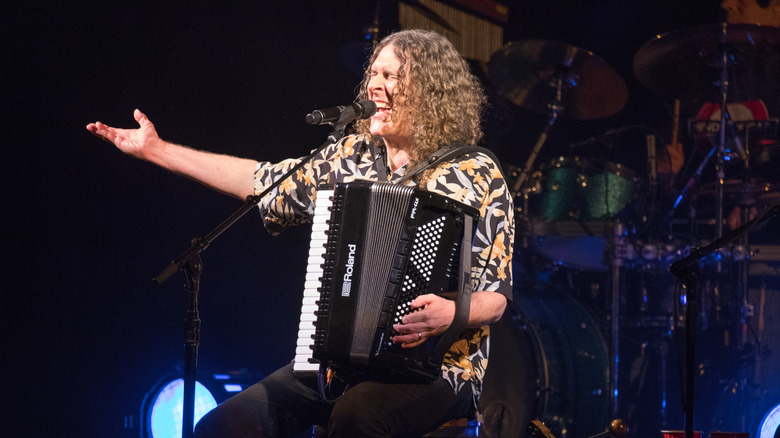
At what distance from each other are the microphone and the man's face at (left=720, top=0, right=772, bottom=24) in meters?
4.25

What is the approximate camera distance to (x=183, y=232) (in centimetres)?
456

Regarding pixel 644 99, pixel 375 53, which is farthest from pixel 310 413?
pixel 644 99

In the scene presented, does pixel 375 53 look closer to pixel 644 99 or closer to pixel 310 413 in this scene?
pixel 310 413

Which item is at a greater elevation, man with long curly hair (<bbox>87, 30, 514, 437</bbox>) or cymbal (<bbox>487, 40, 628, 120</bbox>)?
cymbal (<bbox>487, 40, 628, 120</bbox>)

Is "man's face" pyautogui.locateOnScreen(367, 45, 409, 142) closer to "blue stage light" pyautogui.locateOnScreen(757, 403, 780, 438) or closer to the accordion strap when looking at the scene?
the accordion strap

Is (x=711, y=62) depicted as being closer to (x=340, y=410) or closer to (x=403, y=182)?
(x=403, y=182)

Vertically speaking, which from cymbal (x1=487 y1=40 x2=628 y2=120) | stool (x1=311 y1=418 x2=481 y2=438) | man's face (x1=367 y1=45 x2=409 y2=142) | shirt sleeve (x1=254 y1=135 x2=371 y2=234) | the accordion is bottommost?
stool (x1=311 y1=418 x2=481 y2=438)

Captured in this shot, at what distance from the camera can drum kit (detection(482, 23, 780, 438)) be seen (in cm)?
498

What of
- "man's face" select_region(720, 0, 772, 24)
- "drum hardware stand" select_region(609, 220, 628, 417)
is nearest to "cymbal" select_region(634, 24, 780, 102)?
"drum hardware stand" select_region(609, 220, 628, 417)

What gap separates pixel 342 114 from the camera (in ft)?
9.29

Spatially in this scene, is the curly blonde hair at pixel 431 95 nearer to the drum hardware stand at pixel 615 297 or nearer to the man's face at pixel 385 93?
the man's face at pixel 385 93

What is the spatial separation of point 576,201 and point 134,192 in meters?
2.74

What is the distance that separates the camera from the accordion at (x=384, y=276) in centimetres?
252

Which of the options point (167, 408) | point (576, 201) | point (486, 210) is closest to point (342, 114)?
point (486, 210)
